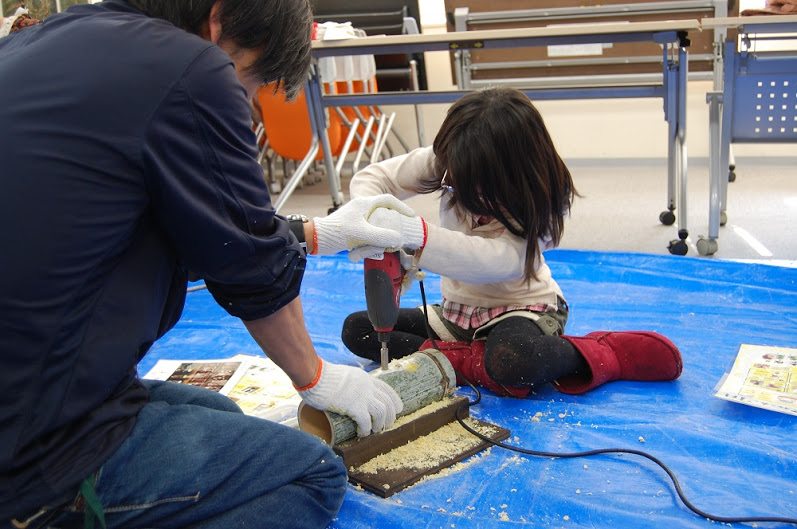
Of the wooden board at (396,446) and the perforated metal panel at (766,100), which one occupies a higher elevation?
the perforated metal panel at (766,100)

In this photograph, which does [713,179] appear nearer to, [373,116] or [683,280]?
[683,280]

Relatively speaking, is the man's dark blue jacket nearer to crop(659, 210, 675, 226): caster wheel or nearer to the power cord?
the power cord

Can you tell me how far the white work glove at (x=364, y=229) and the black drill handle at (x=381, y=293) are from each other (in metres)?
0.03

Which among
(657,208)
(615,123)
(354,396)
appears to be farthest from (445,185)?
(615,123)

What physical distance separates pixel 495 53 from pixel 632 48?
920mm

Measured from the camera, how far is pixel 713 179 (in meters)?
2.98

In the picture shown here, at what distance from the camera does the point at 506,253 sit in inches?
66.8

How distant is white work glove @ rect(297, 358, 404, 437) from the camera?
135 cm

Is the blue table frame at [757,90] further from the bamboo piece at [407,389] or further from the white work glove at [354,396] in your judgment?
the white work glove at [354,396]

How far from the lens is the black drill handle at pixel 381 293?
1.50 metres

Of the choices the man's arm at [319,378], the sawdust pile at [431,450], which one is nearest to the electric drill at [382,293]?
the man's arm at [319,378]

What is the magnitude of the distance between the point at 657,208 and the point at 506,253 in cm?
247

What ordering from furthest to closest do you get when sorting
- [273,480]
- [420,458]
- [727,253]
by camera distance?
1. [727,253]
2. [420,458]
3. [273,480]

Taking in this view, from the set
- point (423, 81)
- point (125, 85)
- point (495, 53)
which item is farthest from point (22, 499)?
point (495, 53)
